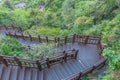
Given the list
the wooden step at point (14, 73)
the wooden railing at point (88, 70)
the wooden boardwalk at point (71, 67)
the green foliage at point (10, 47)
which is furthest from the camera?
the green foliage at point (10, 47)

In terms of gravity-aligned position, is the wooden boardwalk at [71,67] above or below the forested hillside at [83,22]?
below

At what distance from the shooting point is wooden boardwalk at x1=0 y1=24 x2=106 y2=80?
33.6ft

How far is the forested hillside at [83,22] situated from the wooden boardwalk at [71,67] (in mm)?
936

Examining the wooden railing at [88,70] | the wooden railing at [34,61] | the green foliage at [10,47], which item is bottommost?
the wooden railing at [88,70]

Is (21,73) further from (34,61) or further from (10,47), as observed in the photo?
(10,47)

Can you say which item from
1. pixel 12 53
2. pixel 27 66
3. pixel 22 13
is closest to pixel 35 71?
pixel 27 66

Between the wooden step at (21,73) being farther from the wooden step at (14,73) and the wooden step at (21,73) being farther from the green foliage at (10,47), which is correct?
the green foliage at (10,47)

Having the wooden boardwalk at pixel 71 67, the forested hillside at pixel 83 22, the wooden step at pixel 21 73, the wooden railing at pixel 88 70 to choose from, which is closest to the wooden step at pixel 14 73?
the wooden boardwalk at pixel 71 67

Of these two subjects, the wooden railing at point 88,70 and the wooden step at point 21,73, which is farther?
the wooden step at point 21,73

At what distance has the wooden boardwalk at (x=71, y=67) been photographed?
10.2 m

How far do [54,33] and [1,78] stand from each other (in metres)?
10.5

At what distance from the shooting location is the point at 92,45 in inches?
566

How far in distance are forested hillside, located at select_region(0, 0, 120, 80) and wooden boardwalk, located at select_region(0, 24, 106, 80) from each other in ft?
3.07

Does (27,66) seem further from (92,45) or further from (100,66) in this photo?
(92,45)
